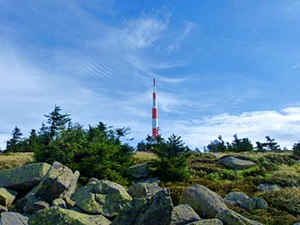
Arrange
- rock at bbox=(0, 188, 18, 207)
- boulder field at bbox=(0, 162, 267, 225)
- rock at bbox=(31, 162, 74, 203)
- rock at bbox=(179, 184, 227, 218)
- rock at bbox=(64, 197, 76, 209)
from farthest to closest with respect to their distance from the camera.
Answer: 1. rock at bbox=(0, 188, 18, 207)
2. rock at bbox=(31, 162, 74, 203)
3. rock at bbox=(64, 197, 76, 209)
4. rock at bbox=(179, 184, 227, 218)
5. boulder field at bbox=(0, 162, 267, 225)

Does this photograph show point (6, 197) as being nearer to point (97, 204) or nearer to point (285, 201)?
point (97, 204)

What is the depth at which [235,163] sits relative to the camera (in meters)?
31.1

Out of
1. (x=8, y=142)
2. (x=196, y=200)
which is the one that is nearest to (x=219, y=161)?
(x=196, y=200)

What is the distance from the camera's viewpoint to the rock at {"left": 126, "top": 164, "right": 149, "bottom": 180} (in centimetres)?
2304

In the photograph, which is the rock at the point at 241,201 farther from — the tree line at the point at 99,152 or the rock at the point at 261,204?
the tree line at the point at 99,152

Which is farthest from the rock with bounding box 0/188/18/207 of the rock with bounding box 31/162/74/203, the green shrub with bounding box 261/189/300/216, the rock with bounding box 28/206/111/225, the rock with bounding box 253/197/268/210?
the green shrub with bounding box 261/189/300/216

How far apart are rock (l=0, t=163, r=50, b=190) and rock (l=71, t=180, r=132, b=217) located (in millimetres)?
A: 3131

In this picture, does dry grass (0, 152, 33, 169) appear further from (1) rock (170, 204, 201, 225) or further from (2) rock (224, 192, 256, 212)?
(1) rock (170, 204, 201, 225)

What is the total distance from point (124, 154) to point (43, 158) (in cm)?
574

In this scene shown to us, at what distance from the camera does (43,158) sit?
2181 cm

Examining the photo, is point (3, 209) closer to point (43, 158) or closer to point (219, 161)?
point (43, 158)

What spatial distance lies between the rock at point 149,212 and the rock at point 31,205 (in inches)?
144

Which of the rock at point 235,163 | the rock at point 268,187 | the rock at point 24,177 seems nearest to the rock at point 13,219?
the rock at point 24,177

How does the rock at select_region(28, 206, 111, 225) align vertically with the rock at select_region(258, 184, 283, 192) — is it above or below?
below
